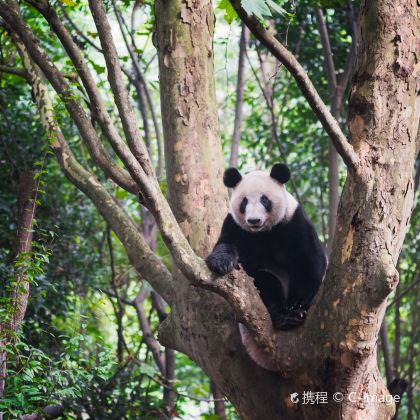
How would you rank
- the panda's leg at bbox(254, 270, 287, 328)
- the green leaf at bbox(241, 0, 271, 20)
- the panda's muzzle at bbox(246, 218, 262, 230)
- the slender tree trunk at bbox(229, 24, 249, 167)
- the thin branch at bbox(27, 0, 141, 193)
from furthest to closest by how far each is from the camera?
1. the slender tree trunk at bbox(229, 24, 249, 167)
2. the panda's muzzle at bbox(246, 218, 262, 230)
3. the panda's leg at bbox(254, 270, 287, 328)
4. the thin branch at bbox(27, 0, 141, 193)
5. the green leaf at bbox(241, 0, 271, 20)

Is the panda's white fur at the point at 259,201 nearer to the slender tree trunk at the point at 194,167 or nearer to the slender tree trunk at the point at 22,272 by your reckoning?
the slender tree trunk at the point at 194,167

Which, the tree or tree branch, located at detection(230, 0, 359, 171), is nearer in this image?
tree branch, located at detection(230, 0, 359, 171)

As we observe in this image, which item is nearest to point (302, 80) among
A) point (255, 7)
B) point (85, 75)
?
point (255, 7)

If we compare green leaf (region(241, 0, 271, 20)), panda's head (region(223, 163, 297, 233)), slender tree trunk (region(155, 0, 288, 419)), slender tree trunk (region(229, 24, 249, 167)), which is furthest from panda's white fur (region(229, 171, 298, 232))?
green leaf (region(241, 0, 271, 20))

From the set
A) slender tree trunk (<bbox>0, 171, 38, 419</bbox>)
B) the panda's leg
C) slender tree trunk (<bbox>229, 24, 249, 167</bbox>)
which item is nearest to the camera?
slender tree trunk (<bbox>0, 171, 38, 419</bbox>)

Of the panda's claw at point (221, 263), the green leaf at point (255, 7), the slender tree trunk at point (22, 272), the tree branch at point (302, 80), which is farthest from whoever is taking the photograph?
the slender tree trunk at point (22, 272)

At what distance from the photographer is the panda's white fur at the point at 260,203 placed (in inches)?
164

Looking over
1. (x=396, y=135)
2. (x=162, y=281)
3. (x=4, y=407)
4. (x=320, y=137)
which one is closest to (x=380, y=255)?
(x=396, y=135)

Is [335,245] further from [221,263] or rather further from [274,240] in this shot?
[274,240]

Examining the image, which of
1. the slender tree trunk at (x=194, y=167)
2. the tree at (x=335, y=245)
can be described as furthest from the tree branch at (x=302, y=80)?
the slender tree trunk at (x=194, y=167)

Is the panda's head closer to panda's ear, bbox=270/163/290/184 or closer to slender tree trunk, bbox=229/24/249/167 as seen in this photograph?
panda's ear, bbox=270/163/290/184

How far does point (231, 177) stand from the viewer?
4.41 meters

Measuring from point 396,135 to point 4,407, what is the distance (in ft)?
7.84

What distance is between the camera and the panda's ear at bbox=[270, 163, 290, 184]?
4418 millimetres
